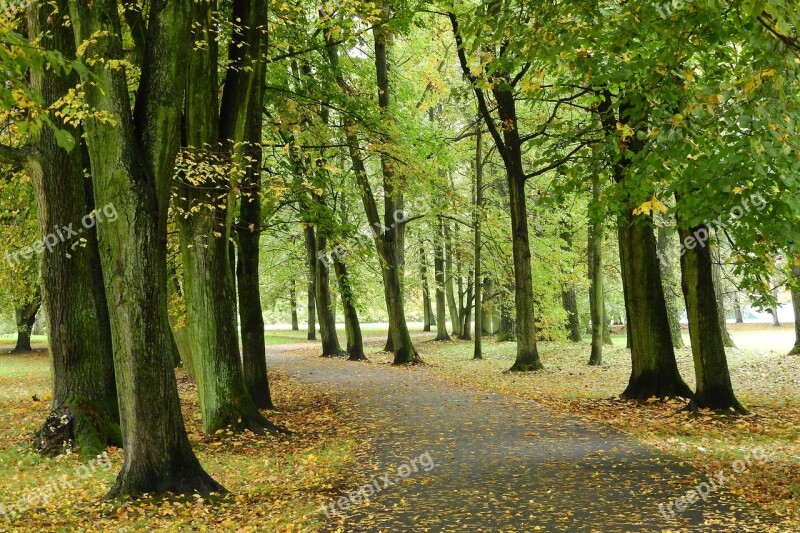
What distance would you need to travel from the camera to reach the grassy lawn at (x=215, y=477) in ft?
21.2

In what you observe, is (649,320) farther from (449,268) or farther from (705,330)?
(449,268)

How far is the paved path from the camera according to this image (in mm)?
6324

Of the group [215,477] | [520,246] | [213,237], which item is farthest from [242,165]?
[520,246]

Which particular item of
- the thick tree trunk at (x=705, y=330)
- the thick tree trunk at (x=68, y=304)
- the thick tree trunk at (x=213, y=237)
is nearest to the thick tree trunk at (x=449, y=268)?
the thick tree trunk at (x=705, y=330)

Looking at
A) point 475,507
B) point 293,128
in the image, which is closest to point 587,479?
point 475,507

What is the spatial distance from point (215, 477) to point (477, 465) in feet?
10.9

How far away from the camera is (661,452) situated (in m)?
8.92

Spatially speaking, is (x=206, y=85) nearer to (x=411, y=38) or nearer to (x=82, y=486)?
(x=82, y=486)

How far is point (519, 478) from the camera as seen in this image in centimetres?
789

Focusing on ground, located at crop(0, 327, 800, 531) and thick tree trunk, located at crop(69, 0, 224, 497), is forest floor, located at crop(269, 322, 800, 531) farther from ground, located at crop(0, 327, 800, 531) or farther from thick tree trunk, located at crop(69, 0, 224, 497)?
thick tree trunk, located at crop(69, 0, 224, 497)

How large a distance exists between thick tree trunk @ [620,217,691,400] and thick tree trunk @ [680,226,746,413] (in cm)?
157

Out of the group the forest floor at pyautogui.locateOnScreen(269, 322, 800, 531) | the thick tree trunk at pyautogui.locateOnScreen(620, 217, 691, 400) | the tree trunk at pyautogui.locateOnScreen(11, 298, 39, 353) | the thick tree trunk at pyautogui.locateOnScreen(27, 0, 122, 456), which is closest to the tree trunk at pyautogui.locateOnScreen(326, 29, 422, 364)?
the forest floor at pyautogui.locateOnScreen(269, 322, 800, 531)

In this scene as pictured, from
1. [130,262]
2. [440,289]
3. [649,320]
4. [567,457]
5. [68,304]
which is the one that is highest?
[440,289]

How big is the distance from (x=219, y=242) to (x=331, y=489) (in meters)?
4.21
